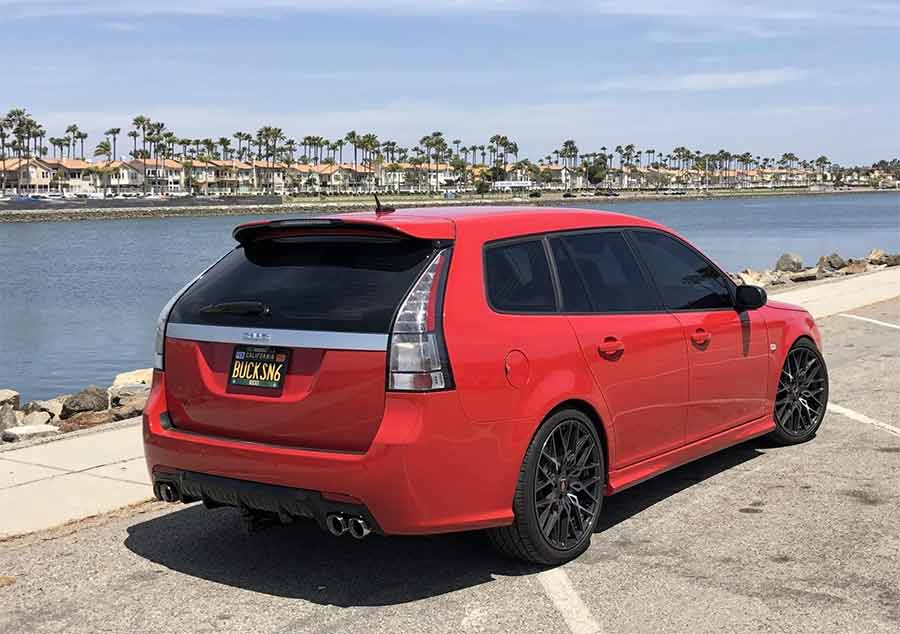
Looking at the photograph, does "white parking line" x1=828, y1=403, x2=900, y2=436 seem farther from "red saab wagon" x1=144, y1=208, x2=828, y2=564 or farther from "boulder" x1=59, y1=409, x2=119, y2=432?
"boulder" x1=59, y1=409, x2=119, y2=432

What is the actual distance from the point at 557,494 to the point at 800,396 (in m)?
3.25

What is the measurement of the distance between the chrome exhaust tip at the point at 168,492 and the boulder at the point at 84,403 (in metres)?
9.39

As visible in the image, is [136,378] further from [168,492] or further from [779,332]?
[168,492]

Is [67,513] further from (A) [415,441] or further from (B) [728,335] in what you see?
(B) [728,335]

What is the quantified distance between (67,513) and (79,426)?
5111 mm

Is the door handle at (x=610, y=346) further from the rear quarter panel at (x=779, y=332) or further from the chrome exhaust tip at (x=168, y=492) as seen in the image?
the chrome exhaust tip at (x=168, y=492)

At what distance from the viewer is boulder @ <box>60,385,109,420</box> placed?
14.6m

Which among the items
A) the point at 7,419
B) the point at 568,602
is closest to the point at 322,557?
the point at 568,602

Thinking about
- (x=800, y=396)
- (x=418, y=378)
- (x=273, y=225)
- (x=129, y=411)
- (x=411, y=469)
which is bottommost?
(x=129, y=411)

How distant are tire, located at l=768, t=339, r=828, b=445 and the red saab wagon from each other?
1.89m

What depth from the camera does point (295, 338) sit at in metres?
5.20

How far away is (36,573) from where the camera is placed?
575 centimetres

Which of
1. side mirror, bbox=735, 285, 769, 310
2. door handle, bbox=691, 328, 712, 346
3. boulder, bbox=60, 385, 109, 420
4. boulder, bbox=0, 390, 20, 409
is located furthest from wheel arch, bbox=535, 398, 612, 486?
boulder, bbox=0, 390, 20, 409

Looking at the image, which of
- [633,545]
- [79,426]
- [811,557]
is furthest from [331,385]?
[79,426]
